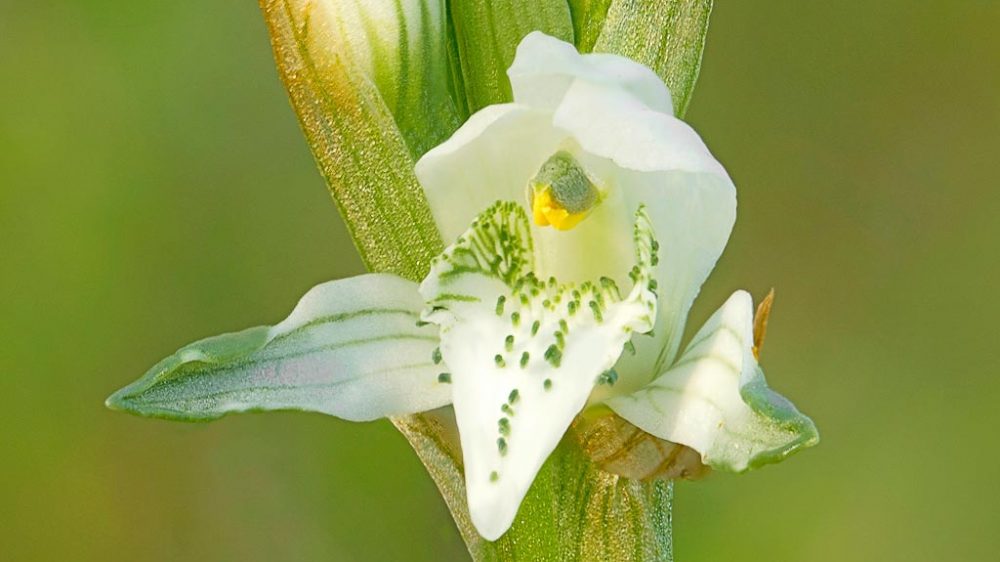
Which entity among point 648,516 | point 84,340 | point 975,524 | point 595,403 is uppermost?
point 595,403

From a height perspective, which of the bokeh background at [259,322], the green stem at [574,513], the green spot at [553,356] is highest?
the green spot at [553,356]

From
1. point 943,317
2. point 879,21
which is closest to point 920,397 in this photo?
point 943,317

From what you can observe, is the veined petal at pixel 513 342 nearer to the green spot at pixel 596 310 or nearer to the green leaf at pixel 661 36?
the green spot at pixel 596 310

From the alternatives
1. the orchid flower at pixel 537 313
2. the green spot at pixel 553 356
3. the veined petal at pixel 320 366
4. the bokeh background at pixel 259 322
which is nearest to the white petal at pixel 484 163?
the orchid flower at pixel 537 313

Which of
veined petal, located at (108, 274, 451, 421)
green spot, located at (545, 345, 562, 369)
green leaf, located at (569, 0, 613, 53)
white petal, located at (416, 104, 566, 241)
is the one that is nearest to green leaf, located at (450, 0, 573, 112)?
green leaf, located at (569, 0, 613, 53)

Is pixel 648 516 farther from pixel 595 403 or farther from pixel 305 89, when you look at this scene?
pixel 305 89

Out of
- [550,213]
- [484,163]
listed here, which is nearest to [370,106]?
[484,163]
